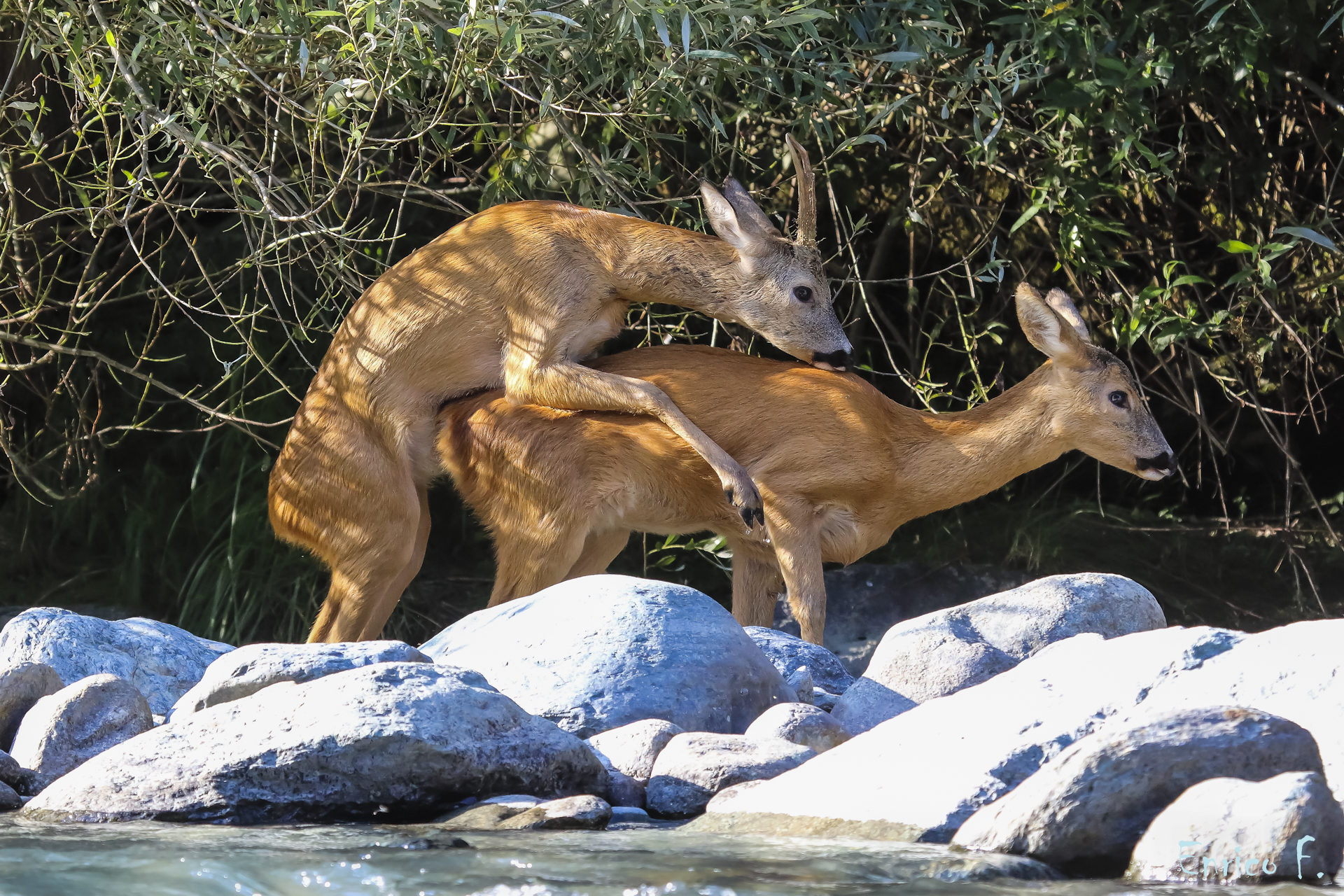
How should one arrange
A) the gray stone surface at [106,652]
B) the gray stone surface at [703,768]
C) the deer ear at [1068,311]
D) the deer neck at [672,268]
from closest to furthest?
the gray stone surface at [703,768], the gray stone surface at [106,652], the deer neck at [672,268], the deer ear at [1068,311]

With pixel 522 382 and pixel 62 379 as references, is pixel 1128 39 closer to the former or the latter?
pixel 522 382

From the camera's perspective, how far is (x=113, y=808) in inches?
157

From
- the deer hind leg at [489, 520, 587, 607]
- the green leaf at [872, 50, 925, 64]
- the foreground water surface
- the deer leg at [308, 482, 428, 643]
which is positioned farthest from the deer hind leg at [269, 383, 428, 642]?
the foreground water surface

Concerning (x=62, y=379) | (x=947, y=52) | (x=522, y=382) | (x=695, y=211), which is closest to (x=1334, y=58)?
(x=947, y=52)

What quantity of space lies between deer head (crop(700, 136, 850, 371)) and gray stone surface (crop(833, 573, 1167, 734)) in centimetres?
125

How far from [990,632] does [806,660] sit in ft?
2.14

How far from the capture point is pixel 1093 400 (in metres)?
6.56

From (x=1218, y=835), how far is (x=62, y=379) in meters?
5.53

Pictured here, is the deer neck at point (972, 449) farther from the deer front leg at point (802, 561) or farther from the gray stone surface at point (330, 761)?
the gray stone surface at point (330, 761)

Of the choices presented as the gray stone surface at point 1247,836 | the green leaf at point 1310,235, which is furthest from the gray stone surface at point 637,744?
the green leaf at point 1310,235

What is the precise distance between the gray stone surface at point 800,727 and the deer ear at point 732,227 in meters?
2.26

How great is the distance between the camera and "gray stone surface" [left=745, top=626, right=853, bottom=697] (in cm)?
569

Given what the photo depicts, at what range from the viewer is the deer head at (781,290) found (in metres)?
6.39

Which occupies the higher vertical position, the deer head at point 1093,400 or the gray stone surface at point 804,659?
the deer head at point 1093,400
